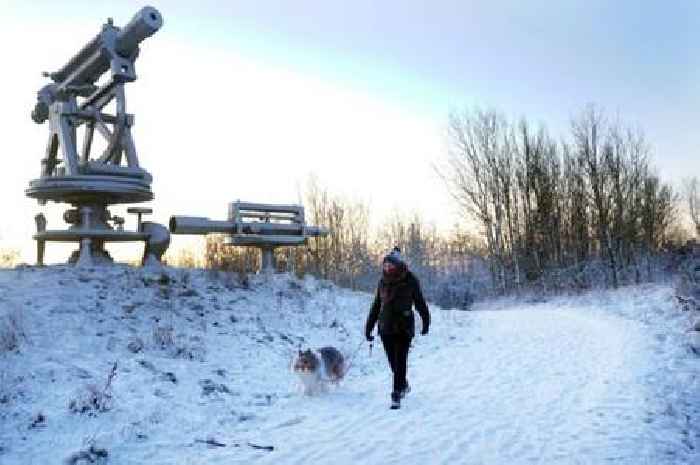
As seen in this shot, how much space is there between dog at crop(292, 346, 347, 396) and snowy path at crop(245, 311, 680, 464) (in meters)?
0.22

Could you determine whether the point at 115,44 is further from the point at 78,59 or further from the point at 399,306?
the point at 399,306

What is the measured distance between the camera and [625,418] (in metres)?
6.43

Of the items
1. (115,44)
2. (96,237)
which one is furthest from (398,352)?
(115,44)

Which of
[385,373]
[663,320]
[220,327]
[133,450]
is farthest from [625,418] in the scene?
[663,320]

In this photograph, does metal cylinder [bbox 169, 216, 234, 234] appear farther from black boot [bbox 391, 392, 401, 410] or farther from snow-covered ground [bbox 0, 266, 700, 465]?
black boot [bbox 391, 392, 401, 410]

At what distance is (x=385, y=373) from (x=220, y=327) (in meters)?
3.28

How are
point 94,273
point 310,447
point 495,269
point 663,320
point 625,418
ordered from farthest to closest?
point 495,269 → point 663,320 → point 94,273 → point 625,418 → point 310,447

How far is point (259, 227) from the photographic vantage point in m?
16.2

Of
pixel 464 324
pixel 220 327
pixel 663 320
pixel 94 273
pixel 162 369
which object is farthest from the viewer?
pixel 464 324

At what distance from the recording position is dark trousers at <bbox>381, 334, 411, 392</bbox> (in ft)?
24.3

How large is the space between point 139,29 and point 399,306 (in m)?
9.54

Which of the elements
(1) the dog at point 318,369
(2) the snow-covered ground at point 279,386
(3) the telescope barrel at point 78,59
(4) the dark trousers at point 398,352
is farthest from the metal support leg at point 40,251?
(4) the dark trousers at point 398,352

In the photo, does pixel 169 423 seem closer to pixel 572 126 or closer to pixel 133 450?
pixel 133 450

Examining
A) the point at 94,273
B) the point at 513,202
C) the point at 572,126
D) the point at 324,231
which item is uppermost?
the point at 572,126
